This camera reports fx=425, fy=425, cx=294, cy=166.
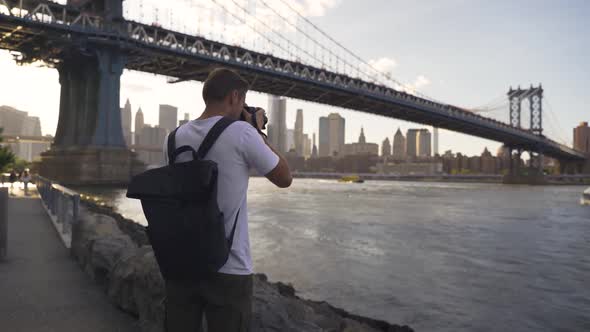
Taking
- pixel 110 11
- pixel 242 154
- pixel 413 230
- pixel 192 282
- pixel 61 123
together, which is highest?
pixel 110 11

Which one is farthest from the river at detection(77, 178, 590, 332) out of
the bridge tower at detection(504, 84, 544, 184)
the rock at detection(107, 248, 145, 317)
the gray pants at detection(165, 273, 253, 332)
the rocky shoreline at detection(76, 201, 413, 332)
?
the bridge tower at detection(504, 84, 544, 184)

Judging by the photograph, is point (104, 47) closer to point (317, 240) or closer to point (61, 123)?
point (61, 123)

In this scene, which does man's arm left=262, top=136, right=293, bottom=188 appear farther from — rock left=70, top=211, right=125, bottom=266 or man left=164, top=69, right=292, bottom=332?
rock left=70, top=211, right=125, bottom=266

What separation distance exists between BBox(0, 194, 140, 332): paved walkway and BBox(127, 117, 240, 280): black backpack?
193cm

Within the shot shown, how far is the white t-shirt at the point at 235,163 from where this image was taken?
1.58 meters

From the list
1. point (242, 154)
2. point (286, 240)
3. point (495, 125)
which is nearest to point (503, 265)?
point (286, 240)

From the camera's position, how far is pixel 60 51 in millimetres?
36750

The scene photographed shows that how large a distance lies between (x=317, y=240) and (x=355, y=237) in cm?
144

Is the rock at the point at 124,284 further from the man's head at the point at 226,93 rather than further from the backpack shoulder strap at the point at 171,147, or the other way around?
the man's head at the point at 226,93

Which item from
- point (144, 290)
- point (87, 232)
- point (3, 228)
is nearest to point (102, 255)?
point (87, 232)

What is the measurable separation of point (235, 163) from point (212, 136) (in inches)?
5.2

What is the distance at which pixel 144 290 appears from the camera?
3.12m

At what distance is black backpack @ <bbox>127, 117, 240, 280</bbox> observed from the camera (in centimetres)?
152

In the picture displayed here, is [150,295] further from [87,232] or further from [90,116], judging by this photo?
[90,116]
